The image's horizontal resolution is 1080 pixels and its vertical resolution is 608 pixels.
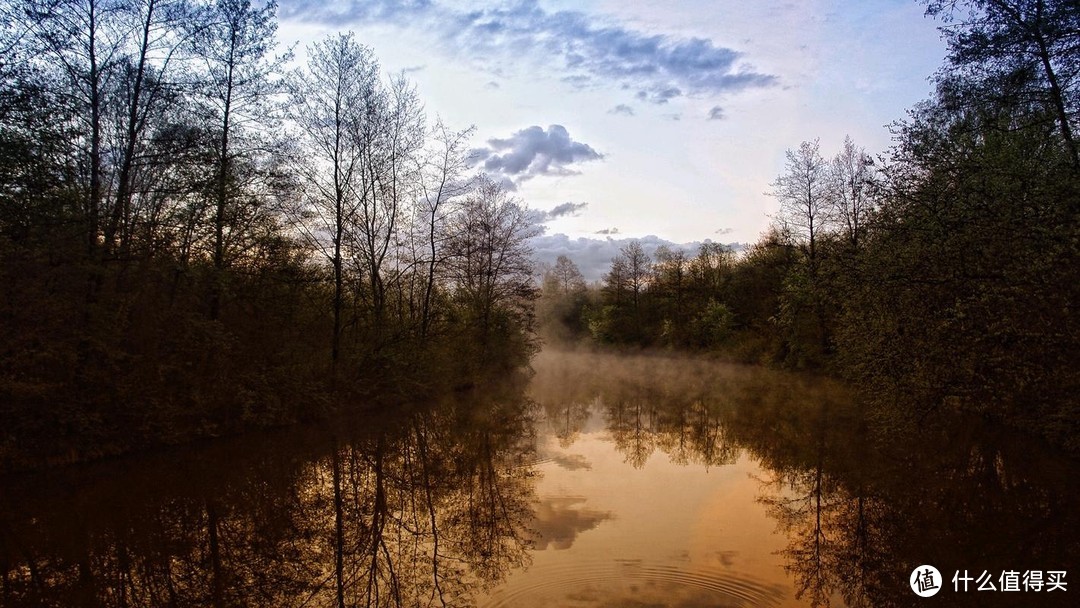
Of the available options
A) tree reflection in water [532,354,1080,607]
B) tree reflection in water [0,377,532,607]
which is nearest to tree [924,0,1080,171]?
tree reflection in water [532,354,1080,607]

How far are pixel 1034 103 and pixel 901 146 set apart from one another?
2.31m

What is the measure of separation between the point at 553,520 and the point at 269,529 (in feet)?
11.9

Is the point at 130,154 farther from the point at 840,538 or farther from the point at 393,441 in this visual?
the point at 840,538

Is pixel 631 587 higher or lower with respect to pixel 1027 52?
lower

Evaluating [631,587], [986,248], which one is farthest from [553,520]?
[986,248]

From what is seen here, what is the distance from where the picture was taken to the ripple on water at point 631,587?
17.2 feet

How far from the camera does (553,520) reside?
7.72m

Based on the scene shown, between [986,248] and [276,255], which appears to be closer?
[986,248]

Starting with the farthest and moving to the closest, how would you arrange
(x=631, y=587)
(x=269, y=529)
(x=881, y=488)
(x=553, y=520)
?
(x=881, y=488), (x=553, y=520), (x=269, y=529), (x=631, y=587)

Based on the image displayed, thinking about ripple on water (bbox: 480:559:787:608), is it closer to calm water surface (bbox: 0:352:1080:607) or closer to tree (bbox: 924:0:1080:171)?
calm water surface (bbox: 0:352:1080:607)

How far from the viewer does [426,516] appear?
8.02 m

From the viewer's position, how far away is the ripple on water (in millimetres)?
5230

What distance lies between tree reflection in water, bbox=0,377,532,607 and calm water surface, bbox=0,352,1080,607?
0.04m

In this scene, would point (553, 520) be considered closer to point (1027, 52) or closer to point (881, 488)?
point (881, 488)
